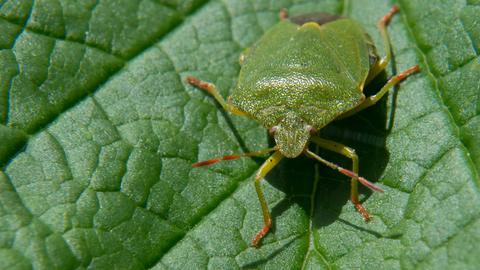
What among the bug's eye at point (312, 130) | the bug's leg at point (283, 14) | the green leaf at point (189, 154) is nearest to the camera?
the green leaf at point (189, 154)

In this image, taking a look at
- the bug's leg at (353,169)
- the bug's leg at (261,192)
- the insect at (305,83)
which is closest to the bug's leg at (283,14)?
the insect at (305,83)

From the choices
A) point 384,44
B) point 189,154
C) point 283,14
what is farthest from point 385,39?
point 189,154

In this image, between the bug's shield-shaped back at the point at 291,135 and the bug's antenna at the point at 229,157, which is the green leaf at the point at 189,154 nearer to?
the bug's antenna at the point at 229,157

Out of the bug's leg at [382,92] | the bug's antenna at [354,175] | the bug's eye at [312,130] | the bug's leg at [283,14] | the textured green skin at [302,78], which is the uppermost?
the bug's leg at [283,14]

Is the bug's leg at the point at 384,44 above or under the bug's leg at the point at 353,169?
above

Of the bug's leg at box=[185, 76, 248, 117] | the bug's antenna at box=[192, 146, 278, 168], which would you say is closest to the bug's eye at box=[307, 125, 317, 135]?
the bug's antenna at box=[192, 146, 278, 168]

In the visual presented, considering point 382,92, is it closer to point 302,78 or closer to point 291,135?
point 302,78
